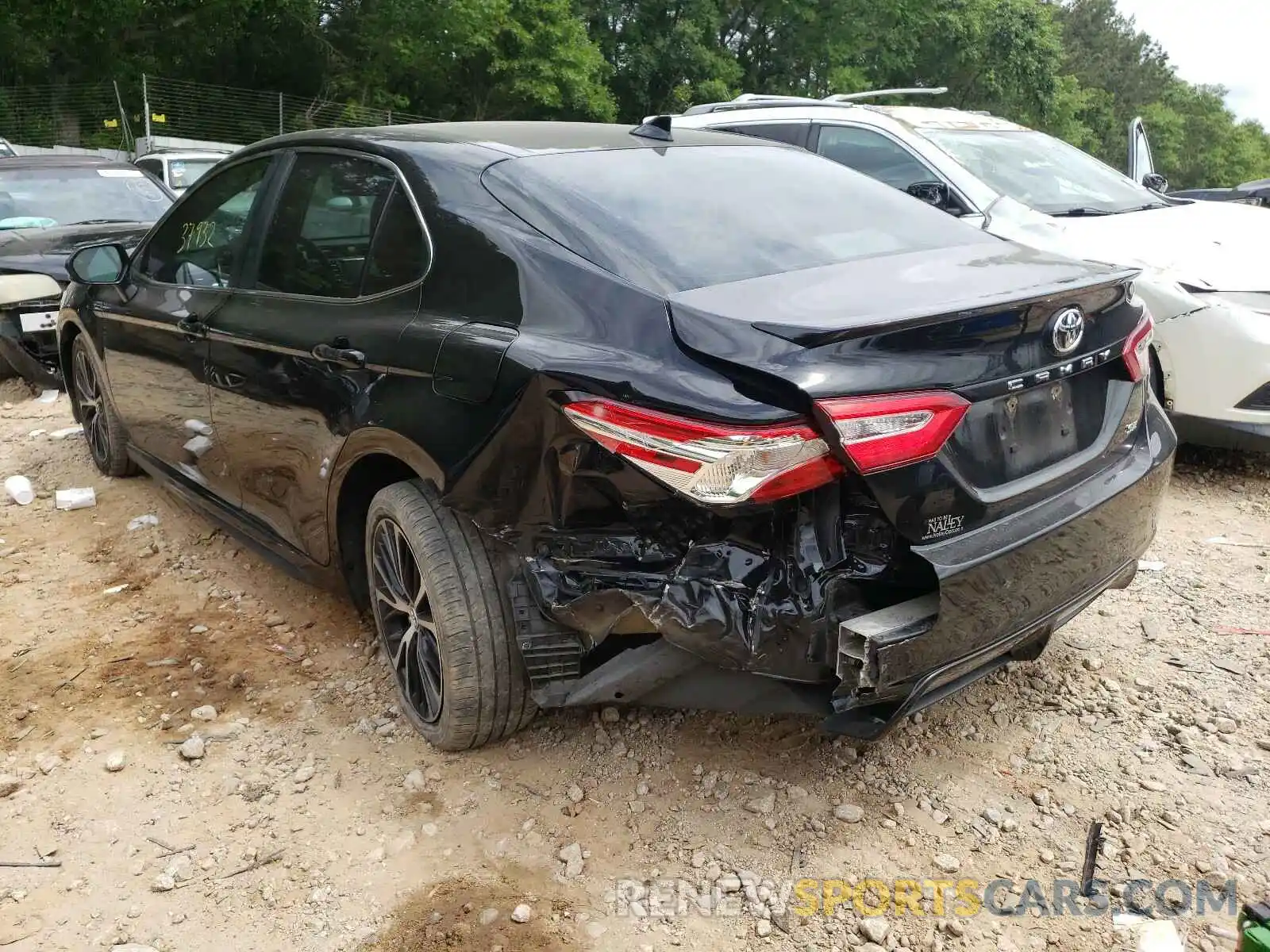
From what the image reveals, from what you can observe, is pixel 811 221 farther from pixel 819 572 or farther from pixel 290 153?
pixel 290 153

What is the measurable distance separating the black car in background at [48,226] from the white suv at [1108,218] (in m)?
4.12

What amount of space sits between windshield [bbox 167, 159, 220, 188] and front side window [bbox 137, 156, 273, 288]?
36.4 ft

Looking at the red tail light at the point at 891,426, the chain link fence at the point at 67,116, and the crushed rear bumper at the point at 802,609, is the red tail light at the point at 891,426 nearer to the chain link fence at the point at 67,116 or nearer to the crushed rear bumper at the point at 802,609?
the crushed rear bumper at the point at 802,609

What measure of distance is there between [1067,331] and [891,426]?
65 centimetres

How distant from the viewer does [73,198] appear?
775 centimetres

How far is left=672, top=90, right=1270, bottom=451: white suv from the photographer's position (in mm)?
4672

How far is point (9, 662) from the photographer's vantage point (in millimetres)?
3646

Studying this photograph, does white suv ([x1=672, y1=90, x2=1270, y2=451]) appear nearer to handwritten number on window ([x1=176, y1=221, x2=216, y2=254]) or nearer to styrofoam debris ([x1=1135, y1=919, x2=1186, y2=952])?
handwritten number on window ([x1=176, y1=221, x2=216, y2=254])

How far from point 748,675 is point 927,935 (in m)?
0.70

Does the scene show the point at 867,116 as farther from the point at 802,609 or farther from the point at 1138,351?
the point at 802,609

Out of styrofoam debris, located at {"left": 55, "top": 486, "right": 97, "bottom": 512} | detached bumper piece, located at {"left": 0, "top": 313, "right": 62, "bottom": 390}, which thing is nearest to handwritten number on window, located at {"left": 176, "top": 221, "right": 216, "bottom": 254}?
styrofoam debris, located at {"left": 55, "top": 486, "right": 97, "bottom": 512}

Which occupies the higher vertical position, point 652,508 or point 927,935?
point 652,508

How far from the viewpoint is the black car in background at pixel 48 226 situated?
6.58m

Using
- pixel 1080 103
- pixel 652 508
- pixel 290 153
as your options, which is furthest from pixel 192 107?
pixel 1080 103
